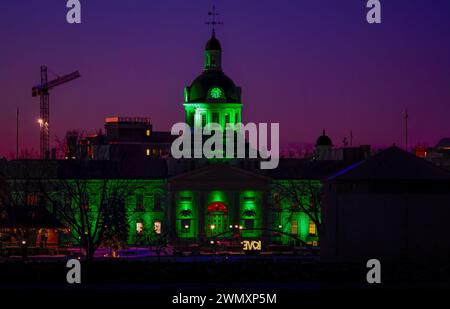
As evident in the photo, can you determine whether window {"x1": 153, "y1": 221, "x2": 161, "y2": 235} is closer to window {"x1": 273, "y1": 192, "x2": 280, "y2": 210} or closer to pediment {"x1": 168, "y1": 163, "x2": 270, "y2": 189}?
pediment {"x1": 168, "y1": 163, "x2": 270, "y2": 189}

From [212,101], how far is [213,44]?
716cm

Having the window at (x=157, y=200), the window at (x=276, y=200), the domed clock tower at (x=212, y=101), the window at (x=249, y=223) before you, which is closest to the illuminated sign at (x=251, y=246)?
the window at (x=276, y=200)

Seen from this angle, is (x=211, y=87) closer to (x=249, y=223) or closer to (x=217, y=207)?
(x=217, y=207)

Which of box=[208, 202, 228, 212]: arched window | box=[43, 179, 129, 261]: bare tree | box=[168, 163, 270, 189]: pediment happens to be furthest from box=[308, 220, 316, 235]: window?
box=[43, 179, 129, 261]: bare tree

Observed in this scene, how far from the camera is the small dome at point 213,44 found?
15612 cm

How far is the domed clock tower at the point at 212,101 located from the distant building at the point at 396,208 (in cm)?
8446

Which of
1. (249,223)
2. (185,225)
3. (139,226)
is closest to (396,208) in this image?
(185,225)

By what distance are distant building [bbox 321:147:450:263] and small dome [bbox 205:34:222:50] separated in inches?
3478

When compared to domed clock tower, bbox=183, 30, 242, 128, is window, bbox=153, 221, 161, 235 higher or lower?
lower

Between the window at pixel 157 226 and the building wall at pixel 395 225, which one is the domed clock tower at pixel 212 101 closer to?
the window at pixel 157 226

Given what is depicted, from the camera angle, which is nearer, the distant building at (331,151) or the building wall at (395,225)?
the building wall at (395,225)

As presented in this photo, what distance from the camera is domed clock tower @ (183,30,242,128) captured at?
152875 mm

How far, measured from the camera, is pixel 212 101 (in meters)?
153
